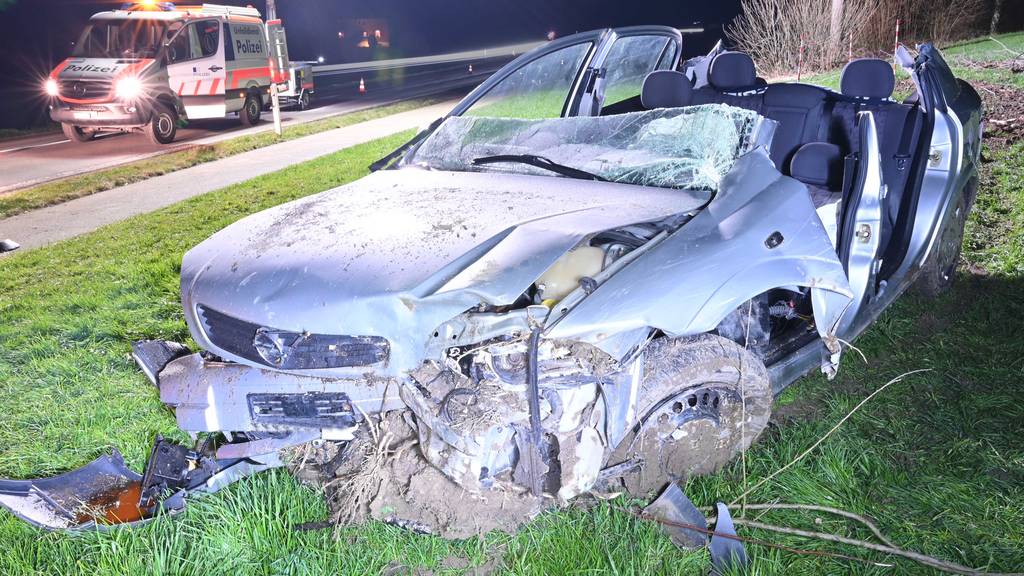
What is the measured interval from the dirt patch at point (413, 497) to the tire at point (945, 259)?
3.04 metres

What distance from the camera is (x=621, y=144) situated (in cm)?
338

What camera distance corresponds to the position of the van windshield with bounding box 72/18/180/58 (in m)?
11.0

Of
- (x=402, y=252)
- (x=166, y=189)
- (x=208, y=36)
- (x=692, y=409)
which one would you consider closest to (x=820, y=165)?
(x=692, y=409)

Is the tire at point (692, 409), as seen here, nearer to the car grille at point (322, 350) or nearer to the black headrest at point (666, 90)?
the car grille at point (322, 350)

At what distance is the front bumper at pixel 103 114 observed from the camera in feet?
35.0

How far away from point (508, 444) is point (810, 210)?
1415 mm

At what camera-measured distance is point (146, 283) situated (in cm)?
543

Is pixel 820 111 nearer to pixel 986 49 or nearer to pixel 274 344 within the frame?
pixel 274 344

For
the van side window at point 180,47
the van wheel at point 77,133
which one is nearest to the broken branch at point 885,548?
the van side window at point 180,47

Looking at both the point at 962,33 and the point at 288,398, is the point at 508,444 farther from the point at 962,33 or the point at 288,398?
the point at 962,33

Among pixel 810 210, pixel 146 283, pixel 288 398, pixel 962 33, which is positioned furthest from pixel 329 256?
pixel 962 33

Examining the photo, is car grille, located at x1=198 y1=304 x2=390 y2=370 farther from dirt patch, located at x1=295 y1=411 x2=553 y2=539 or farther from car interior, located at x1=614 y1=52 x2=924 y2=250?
car interior, located at x1=614 y1=52 x2=924 y2=250

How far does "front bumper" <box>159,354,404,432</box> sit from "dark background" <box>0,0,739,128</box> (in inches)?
463

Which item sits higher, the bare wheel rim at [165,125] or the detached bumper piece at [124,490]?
the detached bumper piece at [124,490]
